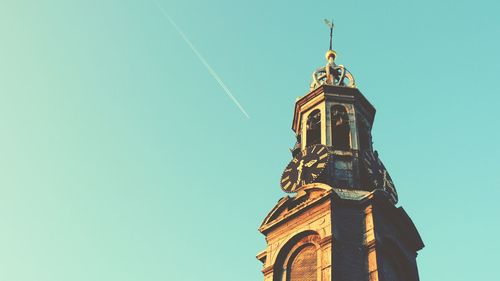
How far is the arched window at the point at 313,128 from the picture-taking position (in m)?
33.9

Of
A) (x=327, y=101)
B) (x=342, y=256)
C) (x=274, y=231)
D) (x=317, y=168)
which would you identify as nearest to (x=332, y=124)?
(x=327, y=101)

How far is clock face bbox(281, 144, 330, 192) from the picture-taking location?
98.6 feet

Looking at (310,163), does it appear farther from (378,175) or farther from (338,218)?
(338,218)

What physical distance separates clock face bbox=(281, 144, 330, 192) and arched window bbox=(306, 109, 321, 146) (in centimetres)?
210

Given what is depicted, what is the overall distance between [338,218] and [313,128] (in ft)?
24.4

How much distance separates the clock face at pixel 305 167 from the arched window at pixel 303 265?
3.18m

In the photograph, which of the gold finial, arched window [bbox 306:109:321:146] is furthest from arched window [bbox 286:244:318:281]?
the gold finial

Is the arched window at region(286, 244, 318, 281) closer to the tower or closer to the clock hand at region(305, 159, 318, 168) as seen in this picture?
the tower

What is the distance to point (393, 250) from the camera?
27766 mm

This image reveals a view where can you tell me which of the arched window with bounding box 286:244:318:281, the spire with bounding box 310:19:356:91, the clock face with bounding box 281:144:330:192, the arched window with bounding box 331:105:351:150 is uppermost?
the spire with bounding box 310:19:356:91

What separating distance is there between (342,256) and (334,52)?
54.6 feet

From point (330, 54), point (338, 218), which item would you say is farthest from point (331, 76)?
point (338, 218)

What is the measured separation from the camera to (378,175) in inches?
1220

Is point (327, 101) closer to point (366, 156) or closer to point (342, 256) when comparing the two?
point (366, 156)
